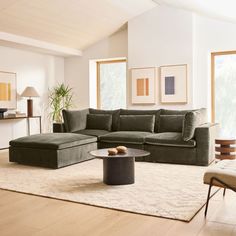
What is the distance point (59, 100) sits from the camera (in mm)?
8227

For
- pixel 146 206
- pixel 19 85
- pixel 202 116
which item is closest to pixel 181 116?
pixel 202 116

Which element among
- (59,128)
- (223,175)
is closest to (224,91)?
(59,128)

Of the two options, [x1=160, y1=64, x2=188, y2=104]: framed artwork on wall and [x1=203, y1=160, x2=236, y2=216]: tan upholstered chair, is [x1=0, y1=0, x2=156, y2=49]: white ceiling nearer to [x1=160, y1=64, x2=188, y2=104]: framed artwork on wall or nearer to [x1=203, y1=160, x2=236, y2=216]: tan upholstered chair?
[x1=160, y1=64, x2=188, y2=104]: framed artwork on wall

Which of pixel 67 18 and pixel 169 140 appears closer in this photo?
pixel 169 140

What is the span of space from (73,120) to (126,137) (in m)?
1.28

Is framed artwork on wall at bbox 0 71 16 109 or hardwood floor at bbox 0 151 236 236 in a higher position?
framed artwork on wall at bbox 0 71 16 109

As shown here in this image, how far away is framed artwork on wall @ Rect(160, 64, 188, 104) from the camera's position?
6.91 metres

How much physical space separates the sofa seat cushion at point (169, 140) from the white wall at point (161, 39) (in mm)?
1865

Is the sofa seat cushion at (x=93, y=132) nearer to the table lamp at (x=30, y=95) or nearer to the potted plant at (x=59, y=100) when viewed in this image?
the table lamp at (x=30, y=95)

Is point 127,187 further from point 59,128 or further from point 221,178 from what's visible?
point 59,128

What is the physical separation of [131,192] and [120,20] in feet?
15.8

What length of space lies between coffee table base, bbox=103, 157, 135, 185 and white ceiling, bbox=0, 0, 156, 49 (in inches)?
132

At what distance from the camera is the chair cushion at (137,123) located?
19.6ft

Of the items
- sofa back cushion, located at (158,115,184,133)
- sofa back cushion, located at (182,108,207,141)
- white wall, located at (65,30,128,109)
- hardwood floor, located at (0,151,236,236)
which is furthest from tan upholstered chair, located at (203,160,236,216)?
white wall, located at (65,30,128,109)
